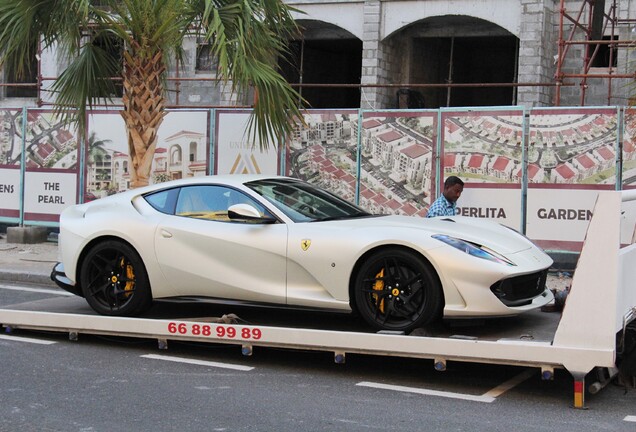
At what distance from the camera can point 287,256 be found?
780 cm

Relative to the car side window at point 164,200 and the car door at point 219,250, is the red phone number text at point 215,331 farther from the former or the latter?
the car side window at point 164,200

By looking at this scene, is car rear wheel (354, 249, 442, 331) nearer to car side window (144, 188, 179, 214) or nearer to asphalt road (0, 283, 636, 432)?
asphalt road (0, 283, 636, 432)

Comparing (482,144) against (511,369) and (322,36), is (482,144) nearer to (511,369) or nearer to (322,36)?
(511,369)

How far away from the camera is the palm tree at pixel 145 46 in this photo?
11.4 meters

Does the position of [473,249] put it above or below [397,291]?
above

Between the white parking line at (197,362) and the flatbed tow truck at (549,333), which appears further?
the white parking line at (197,362)

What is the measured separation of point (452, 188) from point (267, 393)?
3.85 m

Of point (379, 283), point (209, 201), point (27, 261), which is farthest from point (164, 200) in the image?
point (27, 261)

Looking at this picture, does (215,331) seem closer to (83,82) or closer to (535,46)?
(83,82)

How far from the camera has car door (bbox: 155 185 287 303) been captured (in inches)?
311

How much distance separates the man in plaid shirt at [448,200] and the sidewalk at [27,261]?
554 centimetres

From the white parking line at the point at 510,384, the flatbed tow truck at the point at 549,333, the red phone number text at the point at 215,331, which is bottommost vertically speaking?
the white parking line at the point at 510,384

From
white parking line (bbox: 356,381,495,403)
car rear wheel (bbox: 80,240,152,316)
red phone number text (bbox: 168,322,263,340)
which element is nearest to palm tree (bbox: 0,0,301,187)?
car rear wheel (bbox: 80,240,152,316)

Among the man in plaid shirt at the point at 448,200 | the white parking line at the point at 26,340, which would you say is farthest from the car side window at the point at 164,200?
the man in plaid shirt at the point at 448,200
